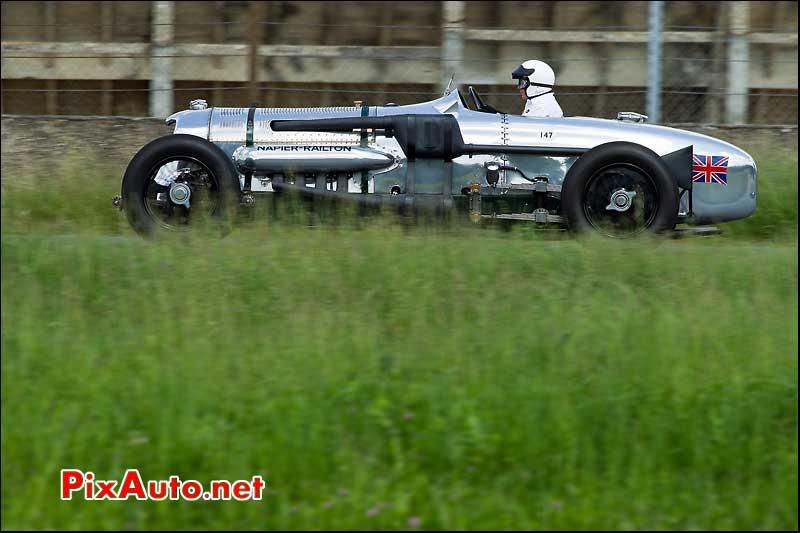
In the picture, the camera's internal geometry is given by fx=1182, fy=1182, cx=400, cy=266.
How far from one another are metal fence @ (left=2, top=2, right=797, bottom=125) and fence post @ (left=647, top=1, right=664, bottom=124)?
0.54 meters

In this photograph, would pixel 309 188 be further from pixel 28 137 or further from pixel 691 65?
pixel 691 65

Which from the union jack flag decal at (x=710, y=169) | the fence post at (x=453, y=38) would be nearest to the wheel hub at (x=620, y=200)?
the union jack flag decal at (x=710, y=169)

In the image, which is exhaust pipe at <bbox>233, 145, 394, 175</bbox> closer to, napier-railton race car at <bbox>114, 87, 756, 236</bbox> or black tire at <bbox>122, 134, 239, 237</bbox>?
napier-railton race car at <bbox>114, 87, 756, 236</bbox>

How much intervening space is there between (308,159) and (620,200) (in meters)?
2.21

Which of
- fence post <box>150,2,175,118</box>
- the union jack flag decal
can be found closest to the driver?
the union jack flag decal

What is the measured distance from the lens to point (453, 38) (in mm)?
13273

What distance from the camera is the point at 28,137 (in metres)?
12.5

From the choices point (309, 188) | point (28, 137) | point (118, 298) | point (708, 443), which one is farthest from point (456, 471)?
point (28, 137)

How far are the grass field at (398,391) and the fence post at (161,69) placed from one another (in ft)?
20.3

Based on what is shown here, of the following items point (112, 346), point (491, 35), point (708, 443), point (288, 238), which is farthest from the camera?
point (491, 35)

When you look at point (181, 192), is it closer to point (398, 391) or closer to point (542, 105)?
point (542, 105)

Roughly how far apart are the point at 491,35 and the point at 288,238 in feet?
22.8

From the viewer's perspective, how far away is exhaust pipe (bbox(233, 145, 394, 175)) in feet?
27.4

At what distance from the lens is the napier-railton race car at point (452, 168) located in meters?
8.21
